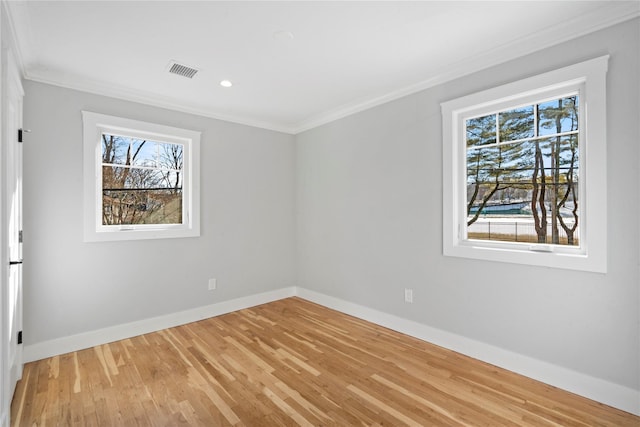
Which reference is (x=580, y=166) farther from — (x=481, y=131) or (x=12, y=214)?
(x=12, y=214)

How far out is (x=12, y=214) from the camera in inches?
86.5

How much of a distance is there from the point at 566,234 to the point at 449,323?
1.21 metres

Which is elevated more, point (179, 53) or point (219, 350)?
point (179, 53)

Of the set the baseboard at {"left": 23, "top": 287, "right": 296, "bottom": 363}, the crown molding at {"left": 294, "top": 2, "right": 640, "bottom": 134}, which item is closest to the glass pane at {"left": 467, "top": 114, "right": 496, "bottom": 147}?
the crown molding at {"left": 294, "top": 2, "right": 640, "bottom": 134}

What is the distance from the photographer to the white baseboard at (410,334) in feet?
6.74

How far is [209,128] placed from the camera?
151 inches

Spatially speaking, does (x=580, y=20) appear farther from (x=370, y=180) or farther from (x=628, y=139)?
(x=370, y=180)

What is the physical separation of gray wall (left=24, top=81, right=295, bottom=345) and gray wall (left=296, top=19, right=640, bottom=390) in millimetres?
495

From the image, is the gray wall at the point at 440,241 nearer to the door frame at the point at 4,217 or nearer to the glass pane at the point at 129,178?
the glass pane at the point at 129,178

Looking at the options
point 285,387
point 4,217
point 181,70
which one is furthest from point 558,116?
point 4,217

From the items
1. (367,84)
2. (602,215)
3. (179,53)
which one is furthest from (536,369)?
(179,53)

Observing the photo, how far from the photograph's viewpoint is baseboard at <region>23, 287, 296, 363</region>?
2.73 m

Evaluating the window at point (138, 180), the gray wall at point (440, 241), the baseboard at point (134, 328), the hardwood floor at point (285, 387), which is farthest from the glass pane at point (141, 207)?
the gray wall at point (440, 241)

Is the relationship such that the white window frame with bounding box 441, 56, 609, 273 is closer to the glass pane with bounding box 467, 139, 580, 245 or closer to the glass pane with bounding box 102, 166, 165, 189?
the glass pane with bounding box 467, 139, 580, 245
